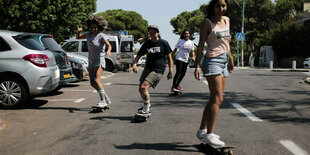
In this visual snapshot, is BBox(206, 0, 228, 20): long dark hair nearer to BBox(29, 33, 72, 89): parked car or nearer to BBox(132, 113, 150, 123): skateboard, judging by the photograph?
BBox(132, 113, 150, 123): skateboard

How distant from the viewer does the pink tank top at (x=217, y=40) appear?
4340 mm

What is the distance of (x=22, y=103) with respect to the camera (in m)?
7.46

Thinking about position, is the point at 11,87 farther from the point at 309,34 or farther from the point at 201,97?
the point at 309,34

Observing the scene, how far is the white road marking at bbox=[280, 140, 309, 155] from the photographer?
417 centimetres

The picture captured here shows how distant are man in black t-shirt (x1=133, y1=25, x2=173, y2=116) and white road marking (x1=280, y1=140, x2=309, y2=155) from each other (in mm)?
2318

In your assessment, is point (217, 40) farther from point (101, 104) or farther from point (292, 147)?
point (101, 104)

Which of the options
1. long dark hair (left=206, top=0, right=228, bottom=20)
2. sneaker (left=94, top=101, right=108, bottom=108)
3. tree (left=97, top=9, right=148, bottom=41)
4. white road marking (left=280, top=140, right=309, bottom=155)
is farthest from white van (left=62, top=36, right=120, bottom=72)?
tree (left=97, top=9, right=148, bottom=41)

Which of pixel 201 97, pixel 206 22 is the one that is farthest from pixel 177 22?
pixel 206 22

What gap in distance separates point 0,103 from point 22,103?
0.46 metres

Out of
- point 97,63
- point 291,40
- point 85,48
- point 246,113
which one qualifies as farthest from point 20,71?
point 291,40

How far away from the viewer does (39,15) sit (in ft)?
74.0

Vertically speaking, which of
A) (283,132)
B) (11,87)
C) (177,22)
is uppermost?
(177,22)

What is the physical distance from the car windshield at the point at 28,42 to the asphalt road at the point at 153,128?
4.22 ft

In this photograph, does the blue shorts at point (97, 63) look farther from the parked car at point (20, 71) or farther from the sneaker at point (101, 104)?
the parked car at point (20, 71)
